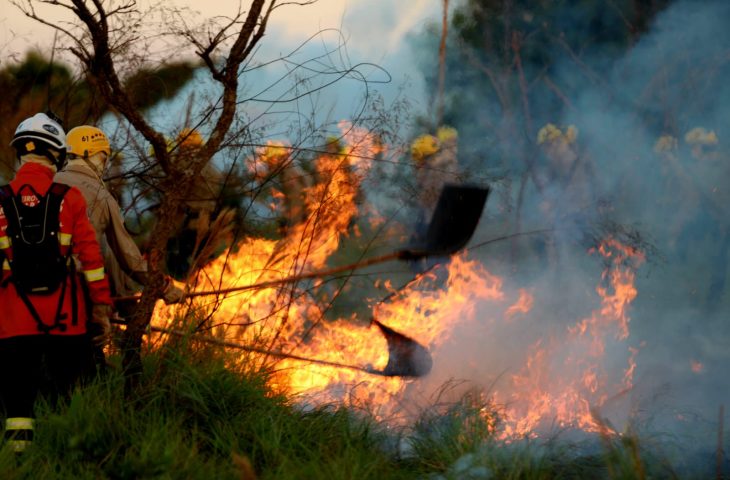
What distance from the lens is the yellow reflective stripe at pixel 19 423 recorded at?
4.88 metres

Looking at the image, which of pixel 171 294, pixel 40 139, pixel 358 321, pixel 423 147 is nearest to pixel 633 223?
pixel 423 147

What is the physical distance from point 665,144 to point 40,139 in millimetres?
7985

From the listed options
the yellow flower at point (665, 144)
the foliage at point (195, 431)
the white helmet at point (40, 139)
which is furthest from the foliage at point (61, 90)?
the yellow flower at point (665, 144)

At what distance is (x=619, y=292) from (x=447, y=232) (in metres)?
2.72

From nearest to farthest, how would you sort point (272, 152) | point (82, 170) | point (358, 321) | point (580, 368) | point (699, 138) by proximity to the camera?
1. point (82, 170)
2. point (272, 152)
3. point (358, 321)
4. point (580, 368)
5. point (699, 138)

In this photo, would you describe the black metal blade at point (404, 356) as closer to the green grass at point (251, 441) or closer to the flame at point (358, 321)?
the flame at point (358, 321)

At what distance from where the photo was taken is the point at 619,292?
7805 mm

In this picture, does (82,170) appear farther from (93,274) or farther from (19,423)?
(19,423)

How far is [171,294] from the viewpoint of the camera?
5.59 m

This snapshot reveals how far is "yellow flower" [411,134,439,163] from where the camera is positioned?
8.16 metres

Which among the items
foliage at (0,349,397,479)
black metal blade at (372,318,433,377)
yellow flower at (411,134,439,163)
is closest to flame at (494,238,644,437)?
black metal blade at (372,318,433,377)

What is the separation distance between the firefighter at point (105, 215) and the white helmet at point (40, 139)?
20.4 inches

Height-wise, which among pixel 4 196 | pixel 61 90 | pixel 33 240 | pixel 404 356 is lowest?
pixel 404 356

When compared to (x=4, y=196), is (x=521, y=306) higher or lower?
lower
